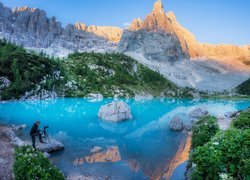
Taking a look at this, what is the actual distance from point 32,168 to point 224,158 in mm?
12294

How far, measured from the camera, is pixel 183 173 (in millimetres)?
28172

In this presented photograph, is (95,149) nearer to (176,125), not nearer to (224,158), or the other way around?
(176,125)

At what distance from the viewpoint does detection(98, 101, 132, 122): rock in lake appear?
6719cm

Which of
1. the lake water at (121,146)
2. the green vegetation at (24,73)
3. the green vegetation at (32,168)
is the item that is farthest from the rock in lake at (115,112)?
the green vegetation at (24,73)

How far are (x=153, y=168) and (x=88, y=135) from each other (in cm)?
2041

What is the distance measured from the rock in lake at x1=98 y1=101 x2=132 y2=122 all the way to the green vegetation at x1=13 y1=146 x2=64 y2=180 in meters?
47.8

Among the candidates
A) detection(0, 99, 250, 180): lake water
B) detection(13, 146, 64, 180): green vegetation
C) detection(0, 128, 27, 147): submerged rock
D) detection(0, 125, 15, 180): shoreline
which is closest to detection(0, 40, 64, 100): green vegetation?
detection(0, 99, 250, 180): lake water

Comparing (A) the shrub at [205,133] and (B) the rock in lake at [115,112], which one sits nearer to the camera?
(A) the shrub at [205,133]

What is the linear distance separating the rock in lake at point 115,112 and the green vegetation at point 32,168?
47.8 m

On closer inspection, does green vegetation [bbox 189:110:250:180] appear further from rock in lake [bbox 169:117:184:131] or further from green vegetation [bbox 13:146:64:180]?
rock in lake [bbox 169:117:184:131]

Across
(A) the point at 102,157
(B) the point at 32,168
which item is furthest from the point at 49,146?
(B) the point at 32,168

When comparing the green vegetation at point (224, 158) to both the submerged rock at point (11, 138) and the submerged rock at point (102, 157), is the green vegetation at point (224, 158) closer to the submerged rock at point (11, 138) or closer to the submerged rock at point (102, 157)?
the submerged rock at point (102, 157)

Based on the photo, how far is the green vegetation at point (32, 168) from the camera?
16.4 metres

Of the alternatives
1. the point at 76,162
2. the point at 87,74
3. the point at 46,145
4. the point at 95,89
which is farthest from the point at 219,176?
the point at 87,74
